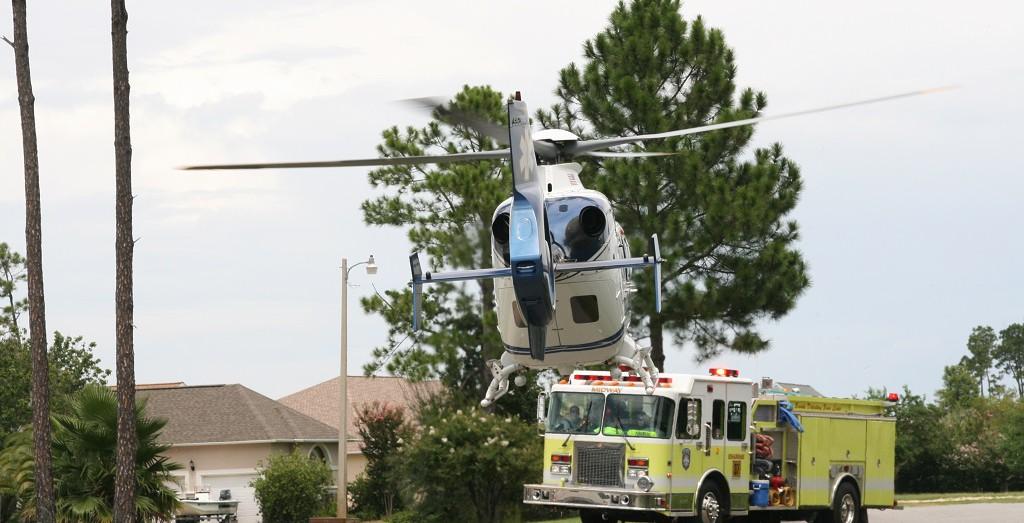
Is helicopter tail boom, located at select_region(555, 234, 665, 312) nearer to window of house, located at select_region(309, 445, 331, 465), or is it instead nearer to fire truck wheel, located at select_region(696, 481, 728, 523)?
fire truck wheel, located at select_region(696, 481, 728, 523)

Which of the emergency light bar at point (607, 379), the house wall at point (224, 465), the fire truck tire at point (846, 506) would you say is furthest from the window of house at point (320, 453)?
the emergency light bar at point (607, 379)

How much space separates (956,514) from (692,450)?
7912 millimetres

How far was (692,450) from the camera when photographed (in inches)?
832

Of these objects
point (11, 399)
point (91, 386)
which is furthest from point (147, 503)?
point (11, 399)

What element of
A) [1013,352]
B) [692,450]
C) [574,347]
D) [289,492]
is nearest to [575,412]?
[692,450]

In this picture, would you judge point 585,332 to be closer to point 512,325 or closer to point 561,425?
point 512,325

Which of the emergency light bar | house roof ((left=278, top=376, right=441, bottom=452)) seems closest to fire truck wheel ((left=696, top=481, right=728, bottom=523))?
the emergency light bar

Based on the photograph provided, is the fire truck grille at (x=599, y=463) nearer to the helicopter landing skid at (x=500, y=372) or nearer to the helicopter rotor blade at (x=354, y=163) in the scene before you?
the helicopter landing skid at (x=500, y=372)

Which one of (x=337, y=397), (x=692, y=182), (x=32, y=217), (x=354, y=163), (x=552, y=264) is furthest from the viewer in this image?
(x=337, y=397)

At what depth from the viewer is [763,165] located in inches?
1421

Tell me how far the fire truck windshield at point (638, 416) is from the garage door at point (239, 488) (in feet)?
84.6

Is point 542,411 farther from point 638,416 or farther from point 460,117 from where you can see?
point 460,117

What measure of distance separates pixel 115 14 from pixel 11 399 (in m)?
29.8

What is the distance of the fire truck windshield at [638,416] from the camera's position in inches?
827
